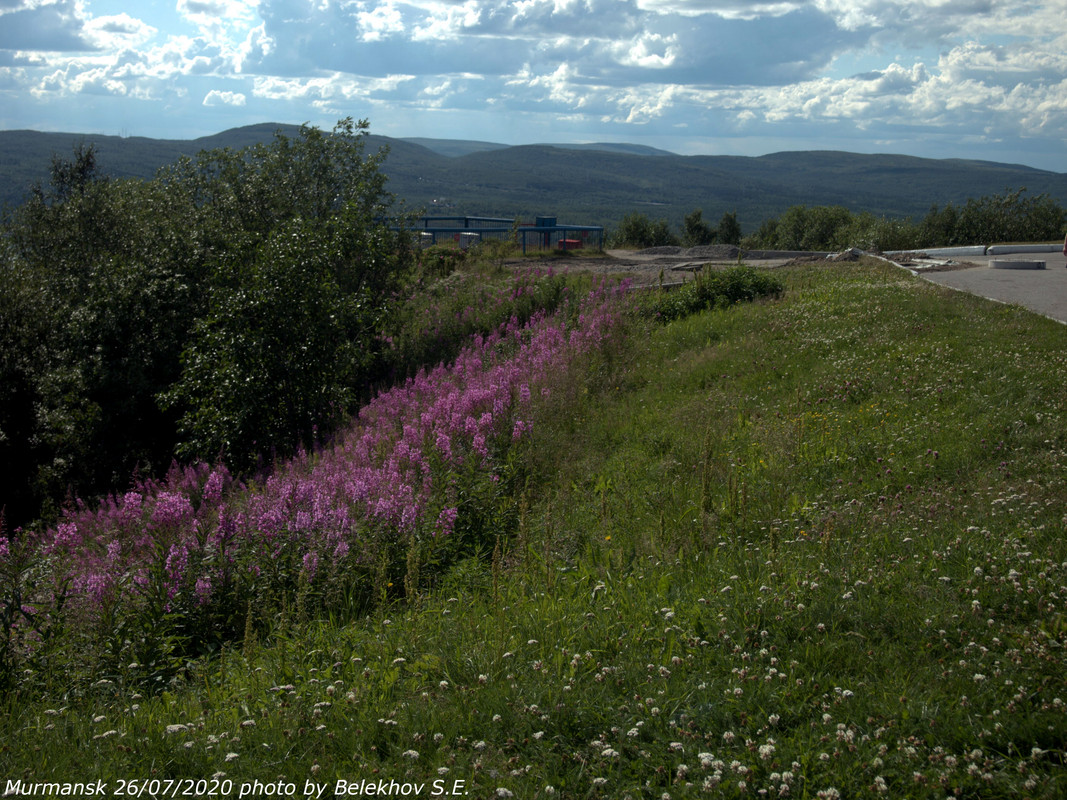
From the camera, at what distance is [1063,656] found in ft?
11.7

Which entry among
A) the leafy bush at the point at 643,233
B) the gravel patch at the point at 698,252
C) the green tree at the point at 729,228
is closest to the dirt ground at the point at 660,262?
the gravel patch at the point at 698,252

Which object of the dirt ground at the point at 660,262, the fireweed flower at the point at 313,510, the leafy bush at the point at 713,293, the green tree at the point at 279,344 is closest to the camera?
the fireweed flower at the point at 313,510

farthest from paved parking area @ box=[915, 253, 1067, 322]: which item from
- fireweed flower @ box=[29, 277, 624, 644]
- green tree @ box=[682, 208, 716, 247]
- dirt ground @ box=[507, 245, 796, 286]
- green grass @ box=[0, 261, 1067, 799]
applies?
green tree @ box=[682, 208, 716, 247]

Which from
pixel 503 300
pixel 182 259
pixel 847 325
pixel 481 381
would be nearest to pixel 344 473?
pixel 481 381

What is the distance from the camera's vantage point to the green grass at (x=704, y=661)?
3.20 meters

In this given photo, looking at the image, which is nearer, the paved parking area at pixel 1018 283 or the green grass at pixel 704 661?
the green grass at pixel 704 661

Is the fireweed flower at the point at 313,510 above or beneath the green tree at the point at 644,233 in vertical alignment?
beneath

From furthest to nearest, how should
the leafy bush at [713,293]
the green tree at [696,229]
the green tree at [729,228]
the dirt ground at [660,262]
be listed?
the green tree at [696,229] → the green tree at [729,228] → the dirt ground at [660,262] → the leafy bush at [713,293]

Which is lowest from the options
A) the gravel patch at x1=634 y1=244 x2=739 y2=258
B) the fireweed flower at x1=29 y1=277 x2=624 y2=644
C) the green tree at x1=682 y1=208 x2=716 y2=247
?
the fireweed flower at x1=29 y1=277 x2=624 y2=644

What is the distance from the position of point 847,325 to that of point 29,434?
717 inches

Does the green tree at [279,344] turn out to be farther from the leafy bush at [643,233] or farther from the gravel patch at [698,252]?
the leafy bush at [643,233]

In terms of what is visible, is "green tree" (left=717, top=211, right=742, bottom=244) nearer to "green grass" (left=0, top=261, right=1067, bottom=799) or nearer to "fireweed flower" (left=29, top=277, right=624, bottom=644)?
"fireweed flower" (left=29, top=277, right=624, bottom=644)

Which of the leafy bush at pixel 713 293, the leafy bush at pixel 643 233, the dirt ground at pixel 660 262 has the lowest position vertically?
the leafy bush at pixel 713 293

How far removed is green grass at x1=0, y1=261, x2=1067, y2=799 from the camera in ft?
10.5
